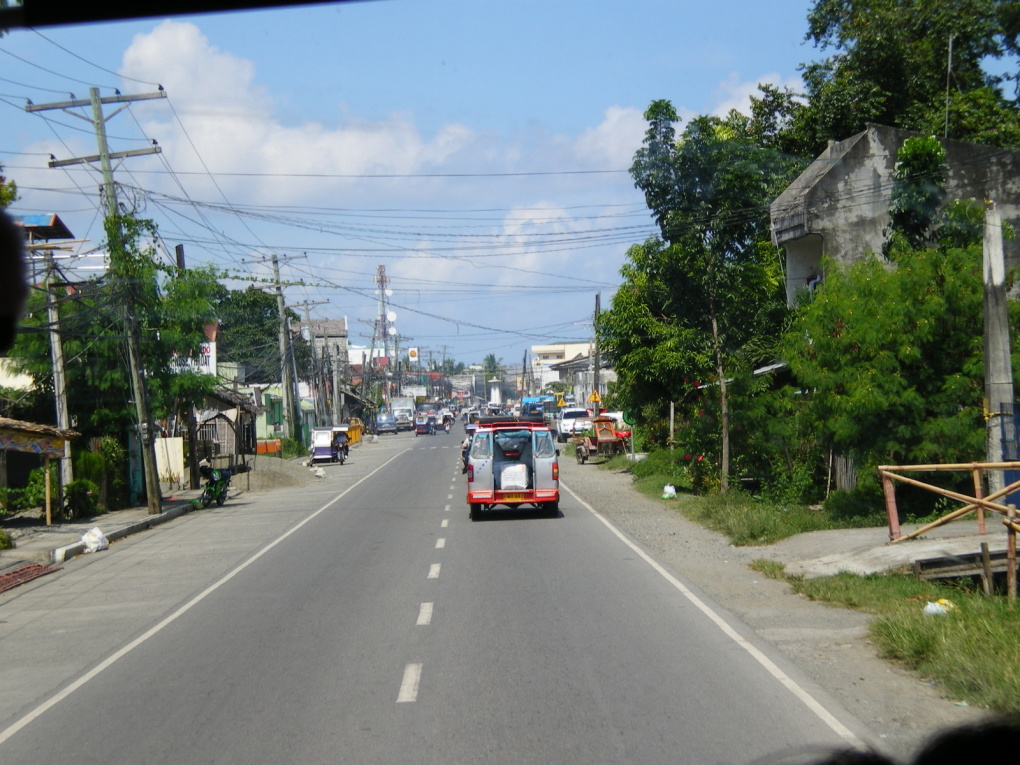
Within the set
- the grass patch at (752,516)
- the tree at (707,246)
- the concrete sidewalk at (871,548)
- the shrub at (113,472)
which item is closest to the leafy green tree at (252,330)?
the shrub at (113,472)

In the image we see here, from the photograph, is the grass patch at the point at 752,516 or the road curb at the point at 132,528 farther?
the road curb at the point at 132,528

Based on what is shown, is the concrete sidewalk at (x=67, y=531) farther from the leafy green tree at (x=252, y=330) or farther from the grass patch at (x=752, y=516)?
the leafy green tree at (x=252, y=330)

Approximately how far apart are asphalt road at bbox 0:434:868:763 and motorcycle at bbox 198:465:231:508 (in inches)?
Answer: 491

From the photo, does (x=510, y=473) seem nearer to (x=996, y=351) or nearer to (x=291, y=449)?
(x=996, y=351)

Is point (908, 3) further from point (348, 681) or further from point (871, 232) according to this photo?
point (348, 681)

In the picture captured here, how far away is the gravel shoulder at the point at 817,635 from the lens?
7.45 m

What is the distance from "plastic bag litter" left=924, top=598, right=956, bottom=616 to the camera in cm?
1033

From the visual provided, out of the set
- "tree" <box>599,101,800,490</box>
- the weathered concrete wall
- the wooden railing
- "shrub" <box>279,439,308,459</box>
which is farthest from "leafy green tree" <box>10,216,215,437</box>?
"shrub" <box>279,439,308,459</box>

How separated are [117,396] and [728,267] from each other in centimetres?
1694

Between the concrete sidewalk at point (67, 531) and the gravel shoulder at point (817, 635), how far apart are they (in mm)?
10756

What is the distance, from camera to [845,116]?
38.2m

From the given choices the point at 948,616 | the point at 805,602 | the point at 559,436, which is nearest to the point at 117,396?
the point at 805,602

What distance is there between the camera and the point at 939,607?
10.6m

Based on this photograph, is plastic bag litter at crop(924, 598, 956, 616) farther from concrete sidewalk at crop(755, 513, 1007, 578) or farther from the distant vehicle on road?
the distant vehicle on road
